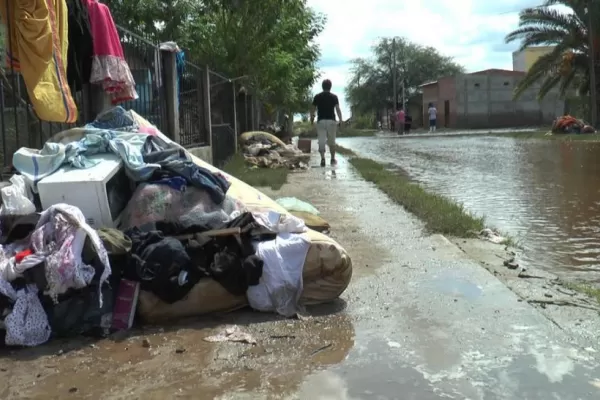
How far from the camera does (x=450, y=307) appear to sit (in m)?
4.07

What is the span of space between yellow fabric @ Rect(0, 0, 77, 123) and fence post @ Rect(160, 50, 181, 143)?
3.94 meters

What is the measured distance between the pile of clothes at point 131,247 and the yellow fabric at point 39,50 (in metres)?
0.31

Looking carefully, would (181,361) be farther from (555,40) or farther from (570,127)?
(555,40)

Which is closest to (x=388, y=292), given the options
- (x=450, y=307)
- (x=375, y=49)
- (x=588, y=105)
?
(x=450, y=307)

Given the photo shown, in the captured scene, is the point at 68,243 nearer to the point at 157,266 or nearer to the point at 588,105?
the point at 157,266

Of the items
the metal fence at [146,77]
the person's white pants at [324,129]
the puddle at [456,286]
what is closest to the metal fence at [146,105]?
the metal fence at [146,77]

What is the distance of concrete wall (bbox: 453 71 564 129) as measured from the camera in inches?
1879

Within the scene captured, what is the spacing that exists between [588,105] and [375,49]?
3964 centimetres

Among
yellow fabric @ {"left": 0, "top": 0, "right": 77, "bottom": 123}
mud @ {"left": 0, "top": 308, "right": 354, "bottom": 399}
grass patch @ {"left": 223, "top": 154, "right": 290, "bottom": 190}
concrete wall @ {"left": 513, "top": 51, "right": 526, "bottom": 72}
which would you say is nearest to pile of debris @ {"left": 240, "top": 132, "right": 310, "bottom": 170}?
grass patch @ {"left": 223, "top": 154, "right": 290, "bottom": 190}

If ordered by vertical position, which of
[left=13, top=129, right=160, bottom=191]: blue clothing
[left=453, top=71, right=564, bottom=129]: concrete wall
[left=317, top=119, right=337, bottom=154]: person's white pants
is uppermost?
[left=453, top=71, right=564, bottom=129]: concrete wall

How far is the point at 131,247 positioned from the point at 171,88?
5670 mm

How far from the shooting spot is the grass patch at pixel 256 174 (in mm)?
9953

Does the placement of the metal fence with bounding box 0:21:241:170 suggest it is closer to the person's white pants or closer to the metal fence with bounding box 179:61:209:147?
the metal fence with bounding box 179:61:209:147

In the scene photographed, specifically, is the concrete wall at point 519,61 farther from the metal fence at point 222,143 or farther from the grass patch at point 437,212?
the grass patch at point 437,212
